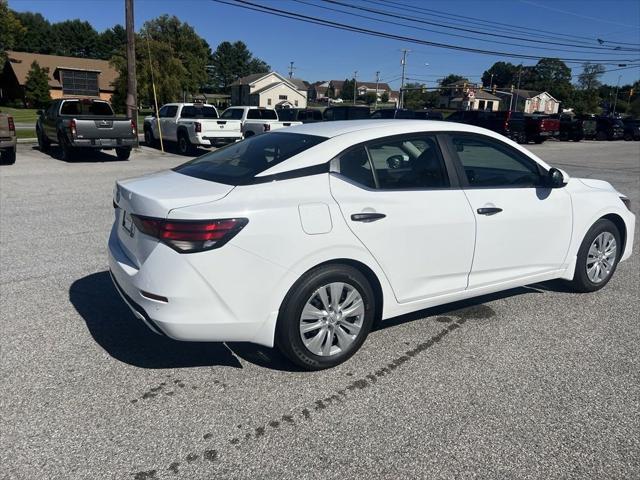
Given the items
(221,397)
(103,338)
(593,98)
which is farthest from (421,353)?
(593,98)

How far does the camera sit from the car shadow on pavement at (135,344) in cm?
359

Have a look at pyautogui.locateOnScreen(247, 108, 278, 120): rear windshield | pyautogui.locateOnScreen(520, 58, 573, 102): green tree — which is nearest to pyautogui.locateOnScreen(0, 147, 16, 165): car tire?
pyautogui.locateOnScreen(247, 108, 278, 120): rear windshield

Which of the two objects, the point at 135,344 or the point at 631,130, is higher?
the point at 631,130

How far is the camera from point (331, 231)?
322cm

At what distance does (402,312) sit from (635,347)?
1.82 metres

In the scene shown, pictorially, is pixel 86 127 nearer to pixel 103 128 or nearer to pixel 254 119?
pixel 103 128

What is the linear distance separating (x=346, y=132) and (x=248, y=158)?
720 millimetres

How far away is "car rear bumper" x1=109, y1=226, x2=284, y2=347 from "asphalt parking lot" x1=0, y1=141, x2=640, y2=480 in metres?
0.43

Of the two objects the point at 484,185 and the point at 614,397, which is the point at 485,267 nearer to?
the point at 484,185

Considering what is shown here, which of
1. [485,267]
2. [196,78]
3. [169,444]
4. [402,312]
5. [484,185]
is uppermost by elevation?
[196,78]

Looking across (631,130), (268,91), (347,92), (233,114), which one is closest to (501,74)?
(347,92)

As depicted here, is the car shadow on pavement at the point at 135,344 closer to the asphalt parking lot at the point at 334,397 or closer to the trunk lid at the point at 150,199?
the asphalt parking lot at the point at 334,397

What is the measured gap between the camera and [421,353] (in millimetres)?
3775

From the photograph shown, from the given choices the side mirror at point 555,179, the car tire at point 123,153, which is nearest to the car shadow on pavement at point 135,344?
the side mirror at point 555,179
